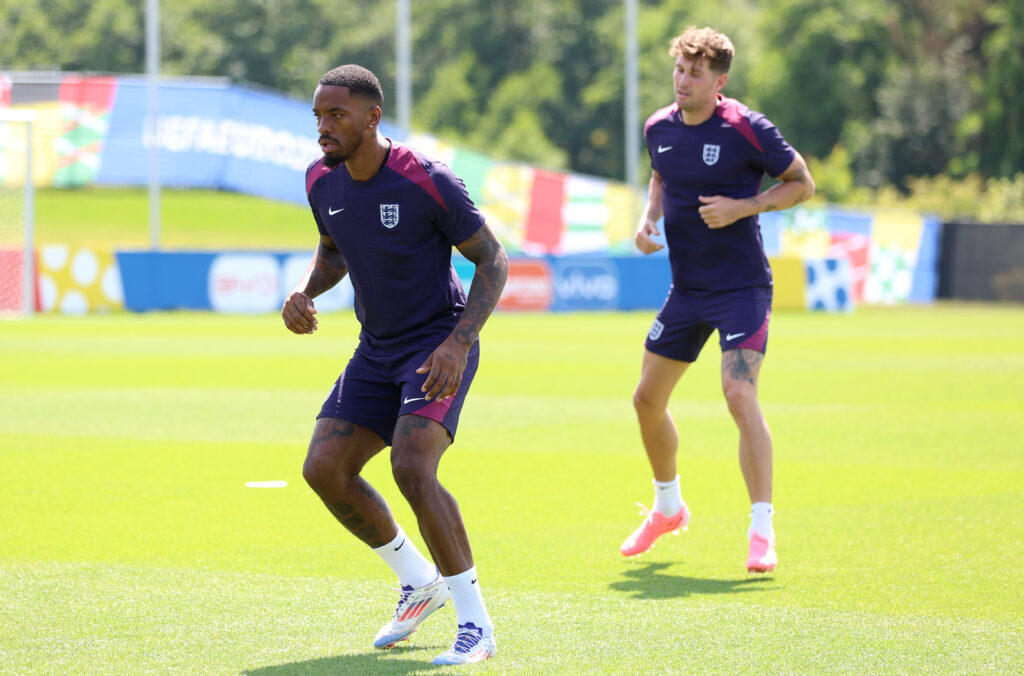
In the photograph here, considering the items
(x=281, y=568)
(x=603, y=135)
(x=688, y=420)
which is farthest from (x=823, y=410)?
(x=603, y=135)

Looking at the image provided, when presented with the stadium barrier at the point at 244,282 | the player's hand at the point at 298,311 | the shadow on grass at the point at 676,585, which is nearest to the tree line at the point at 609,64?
the stadium barrier at the point at 244,282

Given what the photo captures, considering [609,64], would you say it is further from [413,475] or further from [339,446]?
[413,475]

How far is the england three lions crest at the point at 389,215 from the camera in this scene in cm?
499

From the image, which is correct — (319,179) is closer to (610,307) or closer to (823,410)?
(823,410)

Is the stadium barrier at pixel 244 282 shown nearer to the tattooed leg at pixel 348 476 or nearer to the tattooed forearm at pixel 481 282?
the tattooed leg at pixel 348 476

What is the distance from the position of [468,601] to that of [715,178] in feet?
9.06

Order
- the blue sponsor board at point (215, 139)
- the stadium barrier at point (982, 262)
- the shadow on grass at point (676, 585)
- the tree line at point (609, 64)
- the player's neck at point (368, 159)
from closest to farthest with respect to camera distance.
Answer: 1. the player's neck at point (368, 159)
2. the shadow on grass at point (676, 585)
3. the stadium barrier at point (982, 262)
4. the blue sponsor board at point (215, 139)
5. the tree line at point (609, 64)

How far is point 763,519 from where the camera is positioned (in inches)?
254

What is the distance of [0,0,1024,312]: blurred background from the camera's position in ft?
98.0

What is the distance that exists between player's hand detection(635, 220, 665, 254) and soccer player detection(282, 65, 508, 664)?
6.27 ft

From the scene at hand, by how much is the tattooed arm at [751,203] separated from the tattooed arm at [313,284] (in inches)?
77.4

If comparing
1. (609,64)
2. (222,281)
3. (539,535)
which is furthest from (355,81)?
(609,64)

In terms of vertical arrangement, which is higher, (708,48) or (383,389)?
(708,48)

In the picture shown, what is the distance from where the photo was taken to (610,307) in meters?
29.8
